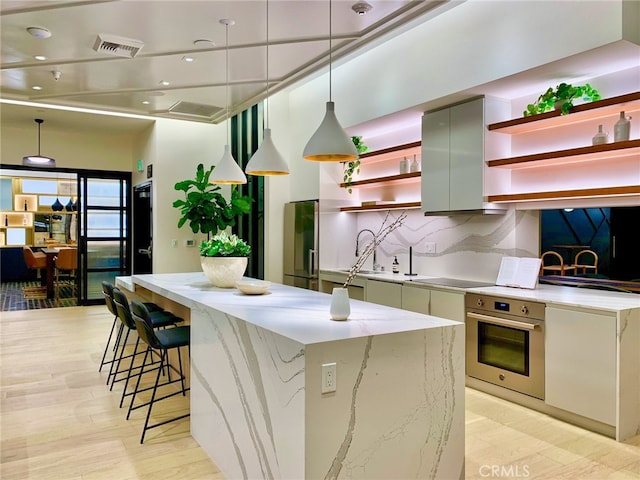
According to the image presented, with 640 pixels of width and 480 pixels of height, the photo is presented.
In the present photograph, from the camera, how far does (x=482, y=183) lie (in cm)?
417

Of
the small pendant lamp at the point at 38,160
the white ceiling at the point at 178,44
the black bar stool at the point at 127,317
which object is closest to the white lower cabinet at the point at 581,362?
the white ceiling at the point at 178,44

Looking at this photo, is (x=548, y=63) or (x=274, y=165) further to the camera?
(x=274, y=165)

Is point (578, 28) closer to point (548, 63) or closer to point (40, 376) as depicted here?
point (548, 63)

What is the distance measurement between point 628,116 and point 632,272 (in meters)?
1.21

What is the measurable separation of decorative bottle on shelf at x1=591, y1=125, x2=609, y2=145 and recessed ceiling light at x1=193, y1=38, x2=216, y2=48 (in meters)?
3.23

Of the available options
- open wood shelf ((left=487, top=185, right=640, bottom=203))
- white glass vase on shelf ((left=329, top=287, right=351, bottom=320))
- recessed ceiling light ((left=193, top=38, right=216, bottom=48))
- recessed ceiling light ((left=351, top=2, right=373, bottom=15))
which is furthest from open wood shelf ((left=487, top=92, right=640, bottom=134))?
recessed ceiling light ((left=193, top=38, right=216, bottom=48))

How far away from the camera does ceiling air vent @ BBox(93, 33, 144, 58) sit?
157 inches

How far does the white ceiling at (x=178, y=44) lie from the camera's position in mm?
3537

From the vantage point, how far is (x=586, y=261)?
13.5 feet

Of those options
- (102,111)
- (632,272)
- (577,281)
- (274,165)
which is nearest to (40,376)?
(274,165)

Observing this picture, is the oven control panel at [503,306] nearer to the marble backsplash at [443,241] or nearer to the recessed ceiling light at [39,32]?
the marble backsplash at [443,241]

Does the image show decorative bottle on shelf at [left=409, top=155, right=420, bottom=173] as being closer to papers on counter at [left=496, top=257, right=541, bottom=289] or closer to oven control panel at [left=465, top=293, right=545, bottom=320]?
papers on counter at [left=496, top=257, right=541, bottom=289]

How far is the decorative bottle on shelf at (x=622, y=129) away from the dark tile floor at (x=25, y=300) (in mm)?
8590

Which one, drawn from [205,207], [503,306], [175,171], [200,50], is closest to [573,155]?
[503,306]
